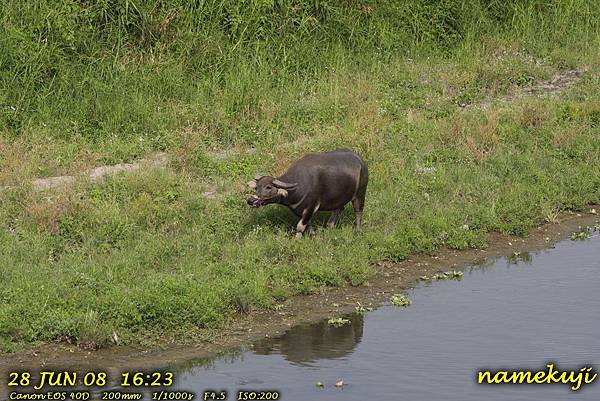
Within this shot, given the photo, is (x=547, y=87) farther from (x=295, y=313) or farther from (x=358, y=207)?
(x=295, y=313)

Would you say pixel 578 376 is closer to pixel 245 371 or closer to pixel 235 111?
pixel 245 371

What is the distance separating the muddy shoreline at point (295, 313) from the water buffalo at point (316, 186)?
779mm

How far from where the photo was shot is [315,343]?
8.84 metres

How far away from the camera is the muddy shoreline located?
27.2 ft

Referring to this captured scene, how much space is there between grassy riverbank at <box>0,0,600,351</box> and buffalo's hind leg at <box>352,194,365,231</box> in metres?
0.11

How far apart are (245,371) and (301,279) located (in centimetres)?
187

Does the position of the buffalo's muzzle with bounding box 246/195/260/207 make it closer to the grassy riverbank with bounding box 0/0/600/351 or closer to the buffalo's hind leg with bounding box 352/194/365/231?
the grassy riverbank with bounding box 0/0/600/351

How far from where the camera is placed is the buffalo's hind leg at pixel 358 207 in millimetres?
11062

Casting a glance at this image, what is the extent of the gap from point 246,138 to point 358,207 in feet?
7.45

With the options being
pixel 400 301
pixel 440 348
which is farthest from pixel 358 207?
pixel 440 348

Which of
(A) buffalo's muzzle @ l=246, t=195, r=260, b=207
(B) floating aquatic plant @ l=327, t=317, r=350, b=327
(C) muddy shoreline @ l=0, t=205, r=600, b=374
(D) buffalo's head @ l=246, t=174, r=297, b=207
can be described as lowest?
(C) muddy shoreline @ l=0, t=205, r=600, b=374

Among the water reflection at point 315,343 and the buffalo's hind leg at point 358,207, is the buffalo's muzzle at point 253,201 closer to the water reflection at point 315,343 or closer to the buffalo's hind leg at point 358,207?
the buffalo's hind leg at point 358,207

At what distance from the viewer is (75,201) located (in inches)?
420

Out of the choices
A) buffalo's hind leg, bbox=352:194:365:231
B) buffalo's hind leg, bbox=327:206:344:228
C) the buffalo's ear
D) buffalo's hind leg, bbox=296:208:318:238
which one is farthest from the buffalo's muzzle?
buffalo's hind leg, bbox=352:194:365:231
